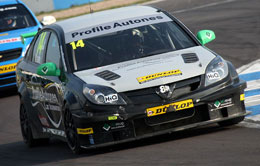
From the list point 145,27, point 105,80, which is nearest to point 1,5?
point 145,27

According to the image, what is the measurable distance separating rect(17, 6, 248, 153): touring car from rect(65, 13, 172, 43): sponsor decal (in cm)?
1

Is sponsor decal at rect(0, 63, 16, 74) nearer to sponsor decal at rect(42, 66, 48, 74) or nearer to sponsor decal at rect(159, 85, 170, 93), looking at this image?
sponsor decal at rect(42, 66, 48, 74)

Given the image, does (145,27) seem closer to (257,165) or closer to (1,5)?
(257,165)

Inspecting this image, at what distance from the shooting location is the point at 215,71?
24.3ft

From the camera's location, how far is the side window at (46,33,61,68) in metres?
8.28

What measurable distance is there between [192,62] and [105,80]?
36.3 inches

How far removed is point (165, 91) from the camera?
714cm

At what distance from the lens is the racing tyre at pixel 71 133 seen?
7426mm

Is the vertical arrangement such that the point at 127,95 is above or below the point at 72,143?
above

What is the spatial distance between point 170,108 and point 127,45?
1290 mm

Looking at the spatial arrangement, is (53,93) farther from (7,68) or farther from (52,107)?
(7,68)

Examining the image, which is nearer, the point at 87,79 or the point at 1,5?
the point at 87,79

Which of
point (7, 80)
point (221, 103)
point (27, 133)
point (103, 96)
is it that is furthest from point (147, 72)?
point (7, 80)

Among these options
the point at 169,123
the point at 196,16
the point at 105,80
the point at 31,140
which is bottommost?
the point at 196,16
